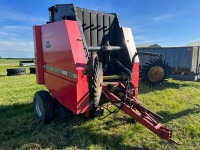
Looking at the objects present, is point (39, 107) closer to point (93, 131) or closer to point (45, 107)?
point (45, 107)

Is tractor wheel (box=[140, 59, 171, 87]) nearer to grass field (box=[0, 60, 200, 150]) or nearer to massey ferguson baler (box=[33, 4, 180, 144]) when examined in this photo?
massey ferguson baler (box=[33, 4, 180, 144])

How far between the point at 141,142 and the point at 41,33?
3027 millimetres

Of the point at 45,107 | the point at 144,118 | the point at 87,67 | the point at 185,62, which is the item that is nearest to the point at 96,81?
the point at 87,67

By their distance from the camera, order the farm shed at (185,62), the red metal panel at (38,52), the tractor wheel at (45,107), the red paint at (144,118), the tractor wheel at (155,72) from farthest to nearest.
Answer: the farm shed at (185,62)
the tractor wheel at (155,72)
the red metal panel at (38,52)
the tractor wheel at (45,107)
the red paint at (144,118)

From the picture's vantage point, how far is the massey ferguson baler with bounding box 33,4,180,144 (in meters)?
3.17

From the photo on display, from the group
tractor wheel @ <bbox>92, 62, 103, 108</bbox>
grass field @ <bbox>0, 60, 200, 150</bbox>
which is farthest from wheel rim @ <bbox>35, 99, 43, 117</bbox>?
tractor wheel @ <bbox>92, 62, 103, 108</bbox>

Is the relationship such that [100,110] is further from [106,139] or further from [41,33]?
[41,33]

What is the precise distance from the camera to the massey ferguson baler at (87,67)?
10.4 ft

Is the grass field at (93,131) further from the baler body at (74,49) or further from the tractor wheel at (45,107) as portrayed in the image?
the baler body at (74,49)

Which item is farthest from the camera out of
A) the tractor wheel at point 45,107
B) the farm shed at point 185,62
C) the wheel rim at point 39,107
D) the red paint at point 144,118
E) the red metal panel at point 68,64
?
the farm shed at point 185,62

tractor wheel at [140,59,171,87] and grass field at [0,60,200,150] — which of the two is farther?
tractor wheel at [140,59,171,87]

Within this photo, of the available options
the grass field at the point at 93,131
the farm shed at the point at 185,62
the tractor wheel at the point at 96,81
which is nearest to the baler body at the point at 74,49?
the tractor wheel at the point at 96,81

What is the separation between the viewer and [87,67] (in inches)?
125

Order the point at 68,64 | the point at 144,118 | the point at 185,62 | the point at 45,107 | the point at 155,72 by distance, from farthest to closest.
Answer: the point at 185,62, the point at 155,72, the point at 45,107, the point at 68,64, the point at 144,118
